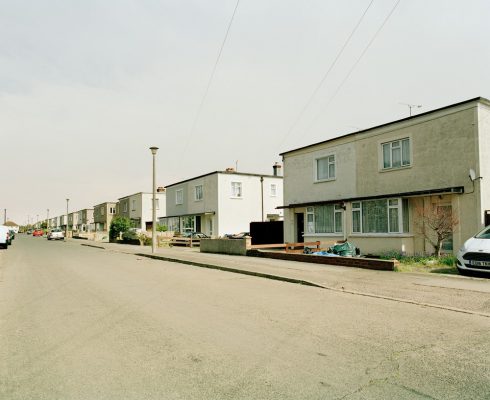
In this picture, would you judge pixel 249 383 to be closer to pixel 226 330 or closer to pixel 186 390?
pixel 186 390

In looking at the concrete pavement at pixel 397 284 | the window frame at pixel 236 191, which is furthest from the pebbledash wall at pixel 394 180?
the window frame at pixel 236 191

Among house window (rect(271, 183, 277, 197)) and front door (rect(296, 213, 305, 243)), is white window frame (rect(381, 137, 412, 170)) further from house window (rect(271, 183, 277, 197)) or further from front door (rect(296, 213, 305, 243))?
house window (rect(271, 183, 277, 197))

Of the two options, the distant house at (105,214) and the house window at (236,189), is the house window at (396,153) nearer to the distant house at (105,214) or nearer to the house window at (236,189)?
the house window at (236,189)

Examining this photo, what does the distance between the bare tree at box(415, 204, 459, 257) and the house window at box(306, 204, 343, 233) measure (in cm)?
463

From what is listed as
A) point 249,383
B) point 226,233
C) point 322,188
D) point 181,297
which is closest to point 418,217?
point 322,188

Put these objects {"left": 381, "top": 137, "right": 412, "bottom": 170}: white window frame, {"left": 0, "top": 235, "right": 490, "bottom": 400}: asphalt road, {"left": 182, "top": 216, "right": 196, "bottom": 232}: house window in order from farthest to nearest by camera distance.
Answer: {"left": 182, "top": 216, "right": 196, "bottom": 232}: house window, {"left": 381, "top": 137, "right": 412, "bottom": 170}: white window frame, {"left": 0, "top": 235, "right": 490, "bottom": 400}: asphalt road

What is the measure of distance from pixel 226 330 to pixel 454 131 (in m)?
13.7

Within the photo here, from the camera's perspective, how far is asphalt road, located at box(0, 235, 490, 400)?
4.04m

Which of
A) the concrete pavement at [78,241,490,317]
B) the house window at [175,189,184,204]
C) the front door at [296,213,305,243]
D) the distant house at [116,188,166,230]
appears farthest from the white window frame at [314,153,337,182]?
the distant house at [116,188,166,230]

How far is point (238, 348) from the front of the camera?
17.4ft

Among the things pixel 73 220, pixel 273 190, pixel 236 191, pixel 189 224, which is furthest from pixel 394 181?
pixel 73 220

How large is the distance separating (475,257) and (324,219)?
10781mm

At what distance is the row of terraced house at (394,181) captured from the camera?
50.9ft

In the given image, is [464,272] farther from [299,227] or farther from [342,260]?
[299,227]
